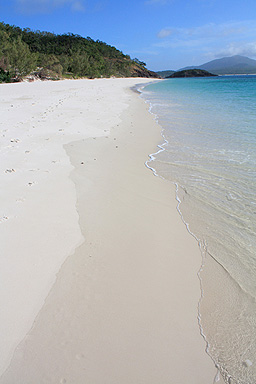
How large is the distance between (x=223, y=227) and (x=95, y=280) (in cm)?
181

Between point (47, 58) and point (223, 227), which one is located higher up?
point (47, 58)

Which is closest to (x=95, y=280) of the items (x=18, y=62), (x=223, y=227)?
(x=223, y=227)

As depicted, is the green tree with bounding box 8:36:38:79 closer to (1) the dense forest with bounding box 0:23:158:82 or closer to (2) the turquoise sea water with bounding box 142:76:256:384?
(1) the dense forest with bounding box 0:23:158:82

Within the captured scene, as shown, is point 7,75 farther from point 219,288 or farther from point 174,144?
point 219,288

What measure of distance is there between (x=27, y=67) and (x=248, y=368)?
31.5 meters

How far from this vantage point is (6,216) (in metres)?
3.14

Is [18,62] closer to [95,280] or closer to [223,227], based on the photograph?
[223,227]

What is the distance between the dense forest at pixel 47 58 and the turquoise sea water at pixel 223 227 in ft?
81.3

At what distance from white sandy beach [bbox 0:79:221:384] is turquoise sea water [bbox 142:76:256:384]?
0.14 m

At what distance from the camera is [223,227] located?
331 cm

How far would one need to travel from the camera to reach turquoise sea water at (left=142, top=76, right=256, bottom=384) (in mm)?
1907

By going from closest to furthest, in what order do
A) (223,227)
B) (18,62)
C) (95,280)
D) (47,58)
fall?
(95,280), (223,227), (18,62), (47,58)

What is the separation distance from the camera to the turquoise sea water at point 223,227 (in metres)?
1.91

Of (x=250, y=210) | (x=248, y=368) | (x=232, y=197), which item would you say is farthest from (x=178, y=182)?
(x=248, y=368)
